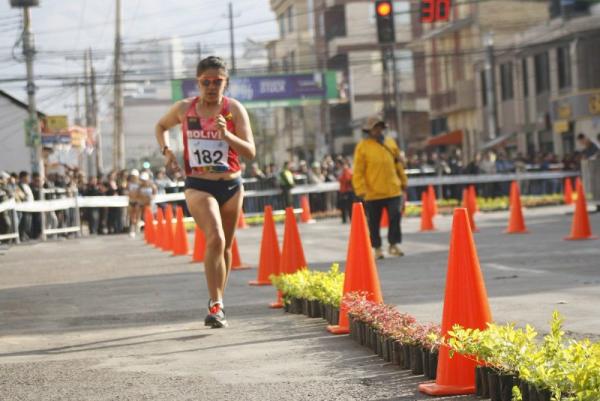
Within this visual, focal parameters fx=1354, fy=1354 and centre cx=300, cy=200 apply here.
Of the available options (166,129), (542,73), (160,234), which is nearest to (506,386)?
(166,129)

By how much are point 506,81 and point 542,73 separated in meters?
6.47

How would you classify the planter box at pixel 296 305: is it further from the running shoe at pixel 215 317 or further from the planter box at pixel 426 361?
the planter box at pixel 426 361

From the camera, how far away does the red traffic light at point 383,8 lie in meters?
31.4

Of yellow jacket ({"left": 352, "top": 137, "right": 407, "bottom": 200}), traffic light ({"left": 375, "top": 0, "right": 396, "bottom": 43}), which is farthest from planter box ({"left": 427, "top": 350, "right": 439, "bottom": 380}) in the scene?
traffic light ({"left": 375, "top": 0, "right": 396, "bottom": 43})

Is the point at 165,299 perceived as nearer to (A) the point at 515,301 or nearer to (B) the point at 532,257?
(A) the point at 515,301

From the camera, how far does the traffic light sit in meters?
31.5

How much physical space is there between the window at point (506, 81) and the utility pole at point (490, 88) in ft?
1.49

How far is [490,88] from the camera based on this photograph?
2633 inches

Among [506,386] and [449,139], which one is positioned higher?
[449,139]

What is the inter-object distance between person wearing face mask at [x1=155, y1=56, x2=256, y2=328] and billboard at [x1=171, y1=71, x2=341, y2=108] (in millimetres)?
64072

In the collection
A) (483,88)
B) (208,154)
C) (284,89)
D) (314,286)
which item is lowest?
(314,286)

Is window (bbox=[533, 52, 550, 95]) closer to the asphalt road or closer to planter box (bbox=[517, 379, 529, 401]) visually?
the asphalt road

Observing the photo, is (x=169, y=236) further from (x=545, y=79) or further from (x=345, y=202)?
(x=545, y=79)

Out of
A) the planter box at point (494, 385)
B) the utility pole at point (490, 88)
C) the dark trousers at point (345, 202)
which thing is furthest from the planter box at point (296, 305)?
the utility pole at point (490, 88)
